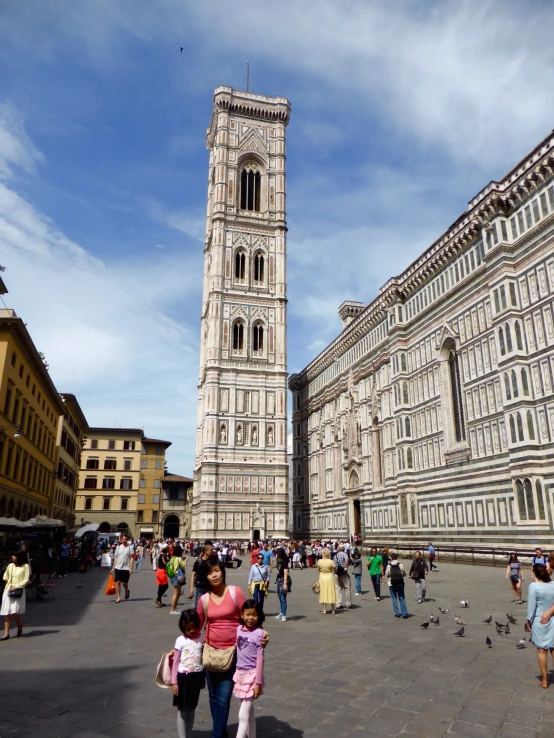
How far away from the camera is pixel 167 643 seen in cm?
969

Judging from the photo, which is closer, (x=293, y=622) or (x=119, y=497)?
(x=293, y=622)

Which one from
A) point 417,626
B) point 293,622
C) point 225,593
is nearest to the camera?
point 225,593

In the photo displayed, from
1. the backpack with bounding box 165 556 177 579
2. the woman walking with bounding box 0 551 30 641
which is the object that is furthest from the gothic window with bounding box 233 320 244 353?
the woman walking with bounding box 0 551 30 641

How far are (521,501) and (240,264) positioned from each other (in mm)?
41560

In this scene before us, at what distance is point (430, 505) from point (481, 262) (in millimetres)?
15319

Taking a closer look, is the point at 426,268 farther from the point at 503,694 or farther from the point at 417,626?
the point at 503,694

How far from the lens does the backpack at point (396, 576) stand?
1248cm

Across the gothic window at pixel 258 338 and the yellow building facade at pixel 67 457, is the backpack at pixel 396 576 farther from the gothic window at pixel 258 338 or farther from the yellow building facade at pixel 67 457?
the gothic window at pixel 258 338

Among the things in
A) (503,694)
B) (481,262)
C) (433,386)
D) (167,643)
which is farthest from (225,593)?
(433,386)

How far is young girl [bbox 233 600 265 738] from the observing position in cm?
434

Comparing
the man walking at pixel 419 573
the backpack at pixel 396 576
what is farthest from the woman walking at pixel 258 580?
the man walking at pixel 419 573

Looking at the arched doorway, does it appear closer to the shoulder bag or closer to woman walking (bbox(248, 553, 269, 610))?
woman walking (bbox(248, 553, 269, 610))

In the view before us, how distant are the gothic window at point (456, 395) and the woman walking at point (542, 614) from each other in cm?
2563

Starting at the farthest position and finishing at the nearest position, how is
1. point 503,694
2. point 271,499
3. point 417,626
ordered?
point 271,499, point 417,626, point 503,694
